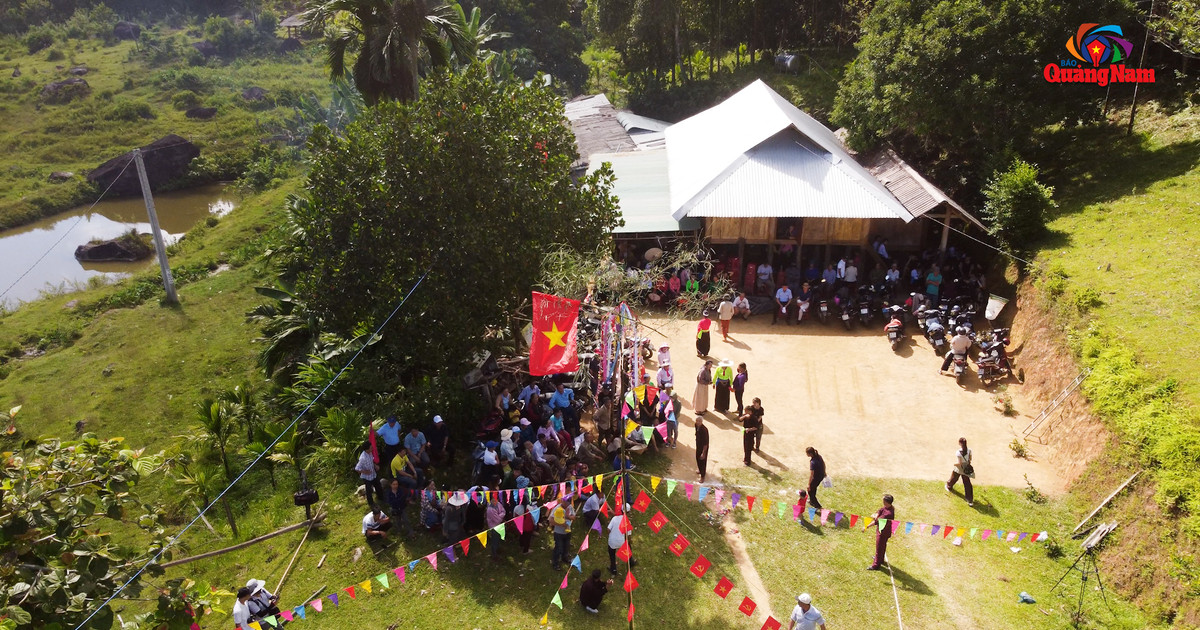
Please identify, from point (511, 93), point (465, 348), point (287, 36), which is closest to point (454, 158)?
point (511, 93)

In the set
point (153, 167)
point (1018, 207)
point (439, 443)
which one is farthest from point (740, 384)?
point (153, 167)

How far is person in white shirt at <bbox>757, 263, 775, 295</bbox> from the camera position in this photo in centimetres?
2123

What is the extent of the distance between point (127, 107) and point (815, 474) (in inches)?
2161

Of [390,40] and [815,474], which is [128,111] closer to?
[390,40]

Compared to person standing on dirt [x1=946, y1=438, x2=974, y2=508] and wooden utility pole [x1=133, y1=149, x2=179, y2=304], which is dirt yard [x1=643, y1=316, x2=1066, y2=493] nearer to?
person standing on dirt [x1=946, y1=438, x2=974, y2=508]

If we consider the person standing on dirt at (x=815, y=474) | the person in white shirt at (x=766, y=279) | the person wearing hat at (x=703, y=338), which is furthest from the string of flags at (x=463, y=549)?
the person in white shirt at (x=766, y=279)

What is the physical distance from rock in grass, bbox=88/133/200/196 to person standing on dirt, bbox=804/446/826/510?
42163mm

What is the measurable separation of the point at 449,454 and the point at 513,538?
2444 millimetres

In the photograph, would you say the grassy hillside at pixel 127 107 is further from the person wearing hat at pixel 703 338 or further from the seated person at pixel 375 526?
the seated person at pixel 375 526

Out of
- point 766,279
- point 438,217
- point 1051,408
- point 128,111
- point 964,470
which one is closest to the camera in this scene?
point 964,470

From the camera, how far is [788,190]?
20.6m

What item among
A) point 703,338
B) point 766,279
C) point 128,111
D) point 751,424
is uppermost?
point 128,111

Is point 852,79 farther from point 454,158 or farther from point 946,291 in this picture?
point 454,158

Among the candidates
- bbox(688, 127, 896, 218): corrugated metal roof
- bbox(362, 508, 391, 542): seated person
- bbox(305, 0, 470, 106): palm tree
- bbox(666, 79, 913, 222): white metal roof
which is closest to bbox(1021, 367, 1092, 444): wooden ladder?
bbox(666, 79, 913, 222): white metal roof
